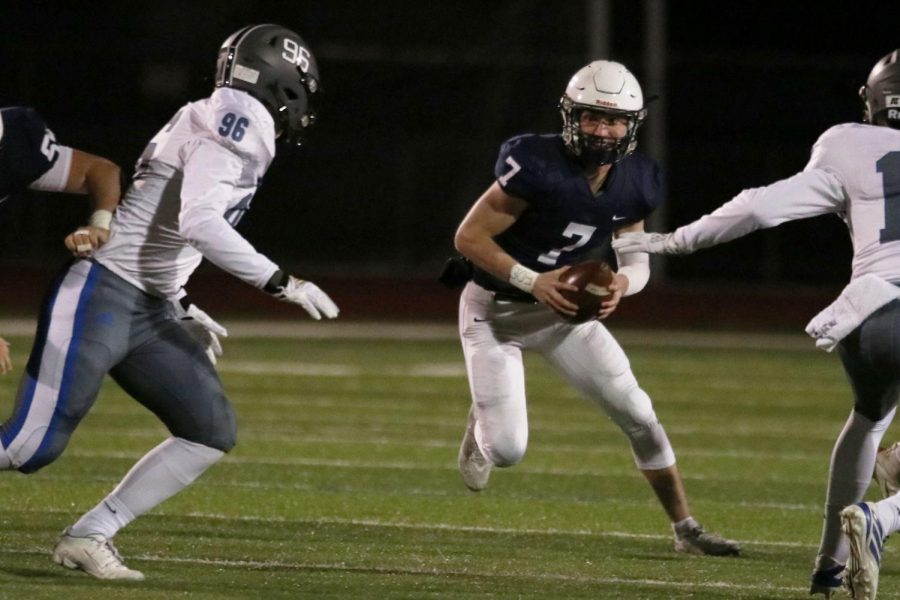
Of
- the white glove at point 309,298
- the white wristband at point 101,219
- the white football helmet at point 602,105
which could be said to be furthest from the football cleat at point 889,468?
the white wristband at point 101,219

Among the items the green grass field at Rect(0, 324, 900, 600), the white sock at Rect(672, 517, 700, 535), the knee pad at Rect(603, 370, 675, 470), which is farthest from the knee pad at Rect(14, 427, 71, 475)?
the white sock at Rect(672, 517, 700, 535)

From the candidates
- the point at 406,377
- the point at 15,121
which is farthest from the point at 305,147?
the point at 15,121

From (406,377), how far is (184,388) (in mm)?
6254

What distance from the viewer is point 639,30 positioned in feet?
73.8

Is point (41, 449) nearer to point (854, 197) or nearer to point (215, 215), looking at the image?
point (215, 215)

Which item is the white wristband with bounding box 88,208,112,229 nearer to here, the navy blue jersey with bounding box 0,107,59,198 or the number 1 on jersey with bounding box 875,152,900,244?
the navy blue jersey with bounding box 0,107,59,198

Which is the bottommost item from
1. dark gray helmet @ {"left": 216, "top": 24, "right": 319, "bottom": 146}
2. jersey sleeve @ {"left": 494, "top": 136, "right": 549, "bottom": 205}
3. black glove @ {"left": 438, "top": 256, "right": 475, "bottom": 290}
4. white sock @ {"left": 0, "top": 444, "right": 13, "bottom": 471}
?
white sock @ {"left": 0, "top": 444, "right": 13, "bottom": 471}

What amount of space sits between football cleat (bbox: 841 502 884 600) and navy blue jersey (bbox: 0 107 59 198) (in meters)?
2.22

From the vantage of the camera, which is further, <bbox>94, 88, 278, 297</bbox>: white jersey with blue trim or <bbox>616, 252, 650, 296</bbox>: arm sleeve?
<bbox>616, 252, 650, 296</bbox>: arm sleeve

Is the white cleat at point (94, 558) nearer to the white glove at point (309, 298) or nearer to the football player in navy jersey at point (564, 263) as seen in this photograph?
the white glove at point (309, 298)

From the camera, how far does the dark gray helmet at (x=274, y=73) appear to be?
4.66 m

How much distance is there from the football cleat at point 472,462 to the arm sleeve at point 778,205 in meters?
1.40

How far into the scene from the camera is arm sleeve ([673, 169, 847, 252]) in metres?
4.45

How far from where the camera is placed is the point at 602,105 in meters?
5.04
